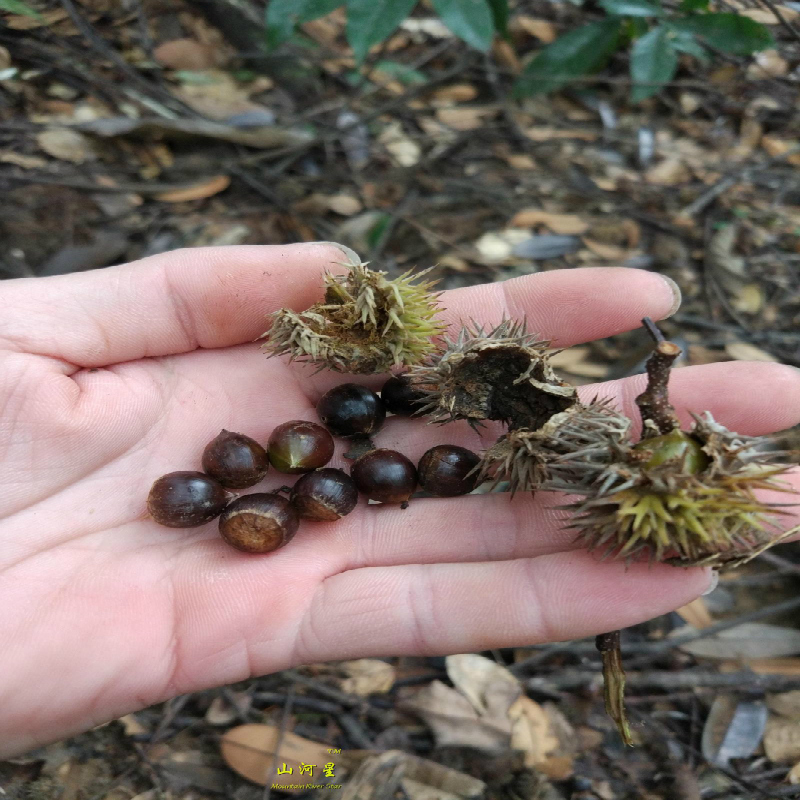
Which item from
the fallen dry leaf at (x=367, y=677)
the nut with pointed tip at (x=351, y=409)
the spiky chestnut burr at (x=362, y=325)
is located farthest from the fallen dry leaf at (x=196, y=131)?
the fallen dry leaf at (x=367, y=677)

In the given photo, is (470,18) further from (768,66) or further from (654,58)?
(768,66)

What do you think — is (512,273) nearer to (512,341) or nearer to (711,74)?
(512,341)

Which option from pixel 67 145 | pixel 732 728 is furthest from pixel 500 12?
pixel 732 728

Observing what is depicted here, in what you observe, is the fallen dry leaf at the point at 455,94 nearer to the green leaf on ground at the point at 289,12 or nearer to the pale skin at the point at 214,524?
the green leaf on ground at the point at 289,12

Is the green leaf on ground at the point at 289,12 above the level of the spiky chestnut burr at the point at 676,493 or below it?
above

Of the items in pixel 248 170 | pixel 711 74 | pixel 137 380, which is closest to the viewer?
pixel 137 380

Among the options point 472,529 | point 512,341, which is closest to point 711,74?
point 512,341
